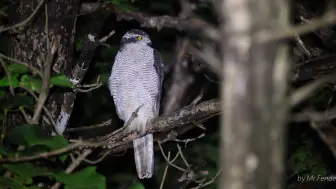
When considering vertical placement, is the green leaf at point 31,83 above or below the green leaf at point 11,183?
above

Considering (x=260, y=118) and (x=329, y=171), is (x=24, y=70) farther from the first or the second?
(x=329, y=171)

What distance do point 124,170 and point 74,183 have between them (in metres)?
3.36

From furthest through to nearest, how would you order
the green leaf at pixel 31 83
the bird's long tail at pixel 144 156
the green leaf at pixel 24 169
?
the bird's long tail at pixel 144 156 → the green leaf at pixel 31 83 → the green leaf at pixel 24 169

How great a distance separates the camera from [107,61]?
5.75 meters

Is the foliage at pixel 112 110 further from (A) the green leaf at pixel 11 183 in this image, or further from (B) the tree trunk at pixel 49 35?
(A) the green leaf at pixel 11 183

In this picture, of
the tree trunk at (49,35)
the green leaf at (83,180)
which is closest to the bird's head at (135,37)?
the tree trunk at (49,35)

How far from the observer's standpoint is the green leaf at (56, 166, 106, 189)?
2.63 m

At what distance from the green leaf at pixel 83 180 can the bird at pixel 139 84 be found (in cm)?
231

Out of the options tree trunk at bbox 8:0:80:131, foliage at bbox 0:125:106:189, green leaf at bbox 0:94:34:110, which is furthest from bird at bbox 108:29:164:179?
foliage at bbox 0:125:106:189

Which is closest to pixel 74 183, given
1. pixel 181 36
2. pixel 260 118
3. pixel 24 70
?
pixel 24 70

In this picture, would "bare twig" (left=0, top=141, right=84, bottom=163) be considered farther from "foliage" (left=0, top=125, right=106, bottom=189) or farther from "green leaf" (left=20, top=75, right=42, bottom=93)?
"green leaf" (left=20, top=75, right=42, bottom=93)

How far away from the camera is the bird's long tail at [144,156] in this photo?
5.01m

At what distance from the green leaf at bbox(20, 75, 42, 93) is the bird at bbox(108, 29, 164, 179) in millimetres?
1955

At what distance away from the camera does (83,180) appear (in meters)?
2.66
